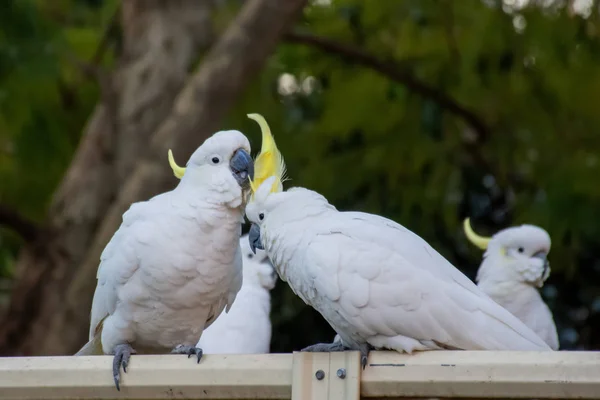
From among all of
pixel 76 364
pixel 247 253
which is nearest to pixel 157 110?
pixel 247 253

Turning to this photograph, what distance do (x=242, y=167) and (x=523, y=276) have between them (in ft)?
4.37

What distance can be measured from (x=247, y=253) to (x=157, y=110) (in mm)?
1320

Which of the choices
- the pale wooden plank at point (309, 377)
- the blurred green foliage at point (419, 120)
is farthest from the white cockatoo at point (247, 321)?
the blurred green foliage at point (419, 120)

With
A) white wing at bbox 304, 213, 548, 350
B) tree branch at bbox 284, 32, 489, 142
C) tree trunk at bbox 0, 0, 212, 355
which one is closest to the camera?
white wing at bbox 304, 213, 548, 350

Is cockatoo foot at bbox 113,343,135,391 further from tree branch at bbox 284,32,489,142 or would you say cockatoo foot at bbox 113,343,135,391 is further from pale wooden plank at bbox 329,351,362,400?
tree branch at bbox 284,32,489,142

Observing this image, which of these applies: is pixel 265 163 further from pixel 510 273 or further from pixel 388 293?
pixel 510 273

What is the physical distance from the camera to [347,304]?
7.27 ft

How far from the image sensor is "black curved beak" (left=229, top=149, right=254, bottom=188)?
2533 millimetres

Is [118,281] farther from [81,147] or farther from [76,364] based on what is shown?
[81,147]

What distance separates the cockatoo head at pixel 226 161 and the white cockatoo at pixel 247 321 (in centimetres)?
81

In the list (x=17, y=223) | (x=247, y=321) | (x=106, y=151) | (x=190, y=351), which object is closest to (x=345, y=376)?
(x=190, y=351)

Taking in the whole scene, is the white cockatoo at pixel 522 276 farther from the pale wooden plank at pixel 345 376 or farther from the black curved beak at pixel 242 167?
the pale wooden plank at pixel 345 376

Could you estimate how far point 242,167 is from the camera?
8.32 ft

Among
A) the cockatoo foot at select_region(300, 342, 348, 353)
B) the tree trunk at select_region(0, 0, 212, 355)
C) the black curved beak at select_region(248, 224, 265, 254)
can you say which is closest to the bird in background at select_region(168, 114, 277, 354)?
the black curved beak at select_region(248, 224, 265, 254)
